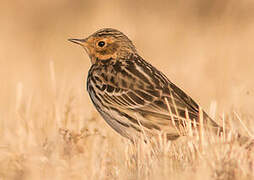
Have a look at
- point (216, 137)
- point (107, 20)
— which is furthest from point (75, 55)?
point (216, 137)

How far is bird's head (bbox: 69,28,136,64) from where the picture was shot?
852cm

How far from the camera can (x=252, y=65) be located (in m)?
12.7

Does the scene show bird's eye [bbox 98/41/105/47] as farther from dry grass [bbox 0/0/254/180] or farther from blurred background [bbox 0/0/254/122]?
blurred background [bbox 0/0/254/122]

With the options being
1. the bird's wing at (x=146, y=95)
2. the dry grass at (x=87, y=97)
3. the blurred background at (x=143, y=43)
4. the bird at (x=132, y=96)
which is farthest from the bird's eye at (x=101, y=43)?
the blurred background at (x=143, y=43)

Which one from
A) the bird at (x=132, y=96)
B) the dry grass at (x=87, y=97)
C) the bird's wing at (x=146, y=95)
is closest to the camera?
the dry grass at (x=87, y=97)

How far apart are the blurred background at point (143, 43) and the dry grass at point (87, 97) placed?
3cm

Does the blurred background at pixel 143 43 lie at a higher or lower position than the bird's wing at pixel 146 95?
higher

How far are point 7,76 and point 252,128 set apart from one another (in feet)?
20.1

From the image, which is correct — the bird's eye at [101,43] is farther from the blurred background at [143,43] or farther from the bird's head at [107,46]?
the blurred background at [143,43]

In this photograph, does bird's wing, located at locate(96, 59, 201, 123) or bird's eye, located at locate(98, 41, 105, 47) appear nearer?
bird's wing, located at locate(96, 59, 201, 123)

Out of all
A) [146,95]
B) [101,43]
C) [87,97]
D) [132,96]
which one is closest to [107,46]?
[101,43]

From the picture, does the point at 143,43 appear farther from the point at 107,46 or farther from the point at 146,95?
the point at 146,95

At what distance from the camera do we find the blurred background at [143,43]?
11297 mm

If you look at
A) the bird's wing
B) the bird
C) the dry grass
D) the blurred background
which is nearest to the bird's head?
the bird
